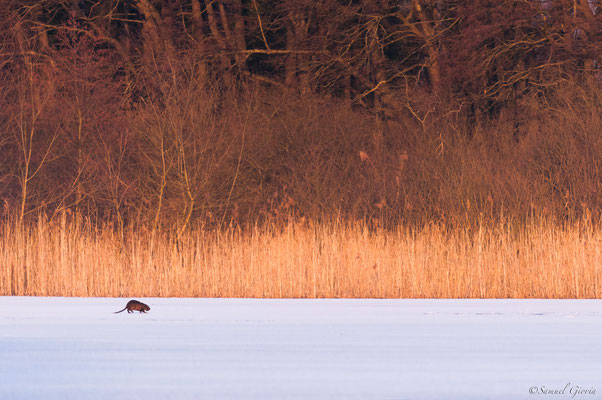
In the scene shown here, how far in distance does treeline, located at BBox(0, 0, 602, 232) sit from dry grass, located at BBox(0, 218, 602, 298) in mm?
1552

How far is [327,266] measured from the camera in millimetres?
10352

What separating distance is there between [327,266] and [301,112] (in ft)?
23.3

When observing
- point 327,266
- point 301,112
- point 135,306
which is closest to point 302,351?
point 135,306

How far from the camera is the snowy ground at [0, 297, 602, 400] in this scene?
4.85m

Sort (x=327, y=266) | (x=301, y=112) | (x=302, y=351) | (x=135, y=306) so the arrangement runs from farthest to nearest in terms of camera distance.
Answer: (x=301, y=112)
(x=327, y=266)
(x=135, y=306)
(x=302, y=351)

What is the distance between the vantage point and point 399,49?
2028cm

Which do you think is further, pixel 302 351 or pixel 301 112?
pixel 301 112

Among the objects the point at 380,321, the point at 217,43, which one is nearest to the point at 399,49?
the point at 217,43

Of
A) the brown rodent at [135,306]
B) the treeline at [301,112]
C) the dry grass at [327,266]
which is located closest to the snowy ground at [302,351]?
the brown rodent at [135,306]

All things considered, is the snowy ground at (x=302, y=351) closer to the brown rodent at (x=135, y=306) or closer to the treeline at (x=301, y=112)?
the brown rodent at (x=135, y=306)

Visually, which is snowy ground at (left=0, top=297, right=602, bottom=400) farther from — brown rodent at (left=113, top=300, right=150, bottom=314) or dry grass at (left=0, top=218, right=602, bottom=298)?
dry grass at (left=0, top=218, right=602, bottom=298)

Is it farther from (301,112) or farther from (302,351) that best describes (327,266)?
(301,112)

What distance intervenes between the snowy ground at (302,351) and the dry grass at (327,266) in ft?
3.79

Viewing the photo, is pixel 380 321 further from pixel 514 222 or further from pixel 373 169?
pixel 373 169
